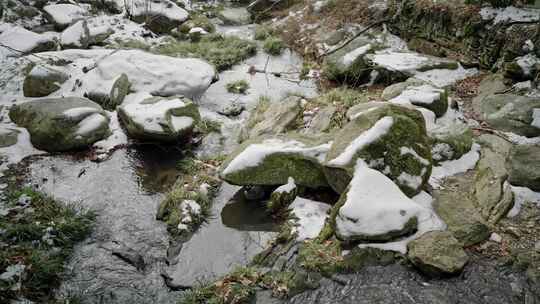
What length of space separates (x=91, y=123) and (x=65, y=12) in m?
7.86

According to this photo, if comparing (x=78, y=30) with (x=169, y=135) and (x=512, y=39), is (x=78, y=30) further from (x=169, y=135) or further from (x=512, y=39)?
(x=512, y=39)

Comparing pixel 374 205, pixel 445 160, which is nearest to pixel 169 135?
pixel 374 205

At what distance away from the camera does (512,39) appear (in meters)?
7.84

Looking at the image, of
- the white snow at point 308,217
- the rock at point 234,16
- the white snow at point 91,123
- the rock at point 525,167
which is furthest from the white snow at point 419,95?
the rock at point 234,16

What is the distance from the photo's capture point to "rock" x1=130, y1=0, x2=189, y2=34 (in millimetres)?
13395

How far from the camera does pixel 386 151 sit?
526cm

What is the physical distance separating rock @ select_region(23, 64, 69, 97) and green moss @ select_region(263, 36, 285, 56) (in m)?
6.09

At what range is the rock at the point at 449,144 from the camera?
6133mm

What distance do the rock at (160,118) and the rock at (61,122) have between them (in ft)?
1.90

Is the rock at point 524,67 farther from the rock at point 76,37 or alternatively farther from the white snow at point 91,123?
the rock at point 76,37

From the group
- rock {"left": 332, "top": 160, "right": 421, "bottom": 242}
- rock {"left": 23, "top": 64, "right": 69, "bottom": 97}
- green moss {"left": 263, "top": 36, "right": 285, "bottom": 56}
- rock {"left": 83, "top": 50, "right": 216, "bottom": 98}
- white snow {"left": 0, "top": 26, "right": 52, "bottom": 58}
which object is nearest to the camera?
rock {"left": 332, "top": 160, "right": 421, "bottom": 242}

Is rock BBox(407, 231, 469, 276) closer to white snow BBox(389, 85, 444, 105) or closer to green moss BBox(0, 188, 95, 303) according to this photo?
white snow BBox(389, 85, 444, 105)

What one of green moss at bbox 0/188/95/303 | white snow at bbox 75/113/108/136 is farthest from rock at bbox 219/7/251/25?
green moss at bbox 0/188/95/303

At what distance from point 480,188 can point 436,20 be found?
5.83 meters
